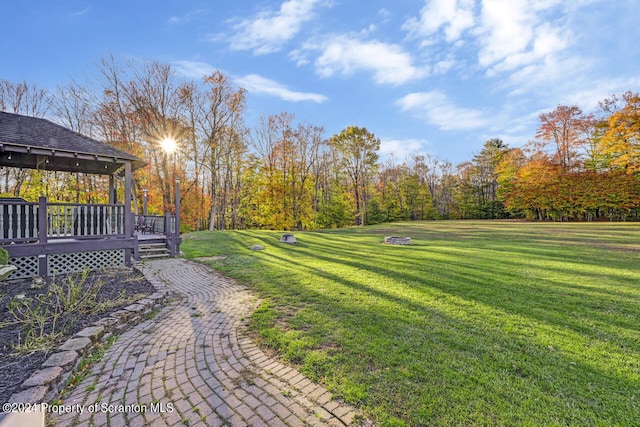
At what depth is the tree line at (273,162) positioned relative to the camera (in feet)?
55.0

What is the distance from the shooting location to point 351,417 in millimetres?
1879

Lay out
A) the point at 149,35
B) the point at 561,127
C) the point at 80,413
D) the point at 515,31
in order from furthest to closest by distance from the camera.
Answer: the point at 561,127, the point at 149,35, the point at 515,31, the point at 80,413

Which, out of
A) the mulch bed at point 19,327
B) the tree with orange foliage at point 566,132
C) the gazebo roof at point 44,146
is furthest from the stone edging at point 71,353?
the tree with orange foliage at point 566,132

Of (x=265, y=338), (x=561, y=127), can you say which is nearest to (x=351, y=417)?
(x=265, y=338)

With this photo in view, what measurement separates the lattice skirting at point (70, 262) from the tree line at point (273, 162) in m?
4.97

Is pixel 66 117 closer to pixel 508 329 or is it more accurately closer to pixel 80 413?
pixel 80 413

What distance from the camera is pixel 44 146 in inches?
237

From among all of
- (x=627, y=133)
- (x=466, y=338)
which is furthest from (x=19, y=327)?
(x=627, y=133)

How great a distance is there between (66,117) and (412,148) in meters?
34.4

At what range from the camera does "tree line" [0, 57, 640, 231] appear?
16750mm

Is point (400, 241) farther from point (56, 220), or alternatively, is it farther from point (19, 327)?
point (56, 220)

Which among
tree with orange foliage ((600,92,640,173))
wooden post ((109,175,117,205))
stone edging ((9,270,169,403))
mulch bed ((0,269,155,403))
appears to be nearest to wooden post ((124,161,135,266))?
mulch bed ((0,269,155,403))

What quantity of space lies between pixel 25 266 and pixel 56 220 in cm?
126

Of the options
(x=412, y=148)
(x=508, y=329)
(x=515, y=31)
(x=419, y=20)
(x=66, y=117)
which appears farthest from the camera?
(x=412, y=148)
